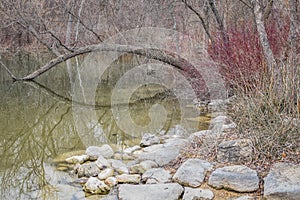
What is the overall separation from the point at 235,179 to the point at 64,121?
162 inches

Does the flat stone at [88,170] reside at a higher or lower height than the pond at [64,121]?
lower

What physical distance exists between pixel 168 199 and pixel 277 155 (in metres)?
1.13

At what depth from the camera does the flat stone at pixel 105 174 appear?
3.73 meters

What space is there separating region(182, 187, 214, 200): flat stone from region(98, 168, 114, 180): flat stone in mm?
944

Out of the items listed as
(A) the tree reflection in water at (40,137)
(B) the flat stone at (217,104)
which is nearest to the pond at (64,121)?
(A) the tree reflection in water at (40,137)

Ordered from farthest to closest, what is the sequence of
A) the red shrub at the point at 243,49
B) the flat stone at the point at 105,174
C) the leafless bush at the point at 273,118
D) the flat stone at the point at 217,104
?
the flat stone at the point at 217,104
the red shrub at the point at 243,49
the flat stone at the point at 105,174
the leafless bush at the point at 273,118

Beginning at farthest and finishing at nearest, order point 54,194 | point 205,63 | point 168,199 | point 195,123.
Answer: point 205,63 < point 195,123 < point 54,194 < point 168,199

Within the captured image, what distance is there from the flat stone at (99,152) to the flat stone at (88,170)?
17.3 inches

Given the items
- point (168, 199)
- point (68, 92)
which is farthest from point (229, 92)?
point (68, 92)

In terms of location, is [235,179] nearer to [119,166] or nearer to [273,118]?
[273,118]

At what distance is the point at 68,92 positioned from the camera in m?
8.97

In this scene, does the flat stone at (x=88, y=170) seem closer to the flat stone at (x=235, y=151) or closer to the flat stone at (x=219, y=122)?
the flat stone at (x=235, y=151)

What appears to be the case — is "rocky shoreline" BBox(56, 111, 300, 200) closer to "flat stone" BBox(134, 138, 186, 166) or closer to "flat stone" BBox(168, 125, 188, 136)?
"flat stone" BBox(134, 138, 186, 166)

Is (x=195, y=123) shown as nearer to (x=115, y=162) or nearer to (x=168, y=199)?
(x=115, y=162)
